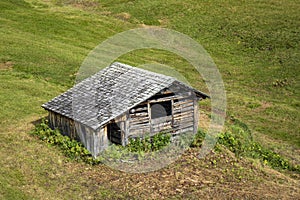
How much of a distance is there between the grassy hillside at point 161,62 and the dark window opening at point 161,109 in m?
2.75

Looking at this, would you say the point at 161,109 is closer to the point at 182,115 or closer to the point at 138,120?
the point at 182,115

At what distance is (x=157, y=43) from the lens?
46625 millimetres

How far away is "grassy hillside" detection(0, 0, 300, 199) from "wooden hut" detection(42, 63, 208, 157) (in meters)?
1.69

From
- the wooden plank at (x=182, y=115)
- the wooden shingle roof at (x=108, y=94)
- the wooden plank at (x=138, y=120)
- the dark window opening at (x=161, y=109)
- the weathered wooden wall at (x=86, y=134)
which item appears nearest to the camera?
the weathered wooden wall at (x=86, y=134)

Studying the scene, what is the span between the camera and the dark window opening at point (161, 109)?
2528 centimetres

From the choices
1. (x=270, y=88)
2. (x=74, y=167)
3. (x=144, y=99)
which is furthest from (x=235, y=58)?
(x=74, y=167)

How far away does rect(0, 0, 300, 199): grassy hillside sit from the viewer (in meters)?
21.3

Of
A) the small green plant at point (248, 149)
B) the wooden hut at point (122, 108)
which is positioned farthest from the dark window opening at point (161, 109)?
the small green plant at point (248, 149)

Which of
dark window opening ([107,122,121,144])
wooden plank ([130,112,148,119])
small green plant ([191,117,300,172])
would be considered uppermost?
wooden plank ([130,112,148,119])

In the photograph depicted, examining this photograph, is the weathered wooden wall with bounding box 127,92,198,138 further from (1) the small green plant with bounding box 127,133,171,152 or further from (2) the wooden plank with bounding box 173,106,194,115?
(1) the small green plant with bounding box 127,133,171,152

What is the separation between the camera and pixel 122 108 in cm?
2298

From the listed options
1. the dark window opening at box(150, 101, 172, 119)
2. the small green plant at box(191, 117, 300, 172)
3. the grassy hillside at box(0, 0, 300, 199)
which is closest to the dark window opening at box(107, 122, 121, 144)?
the grassy hillside at box(0, 0, 300, 199)

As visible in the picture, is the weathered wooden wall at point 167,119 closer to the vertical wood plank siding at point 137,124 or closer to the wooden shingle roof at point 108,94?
the vertical wood plank siding at point 137,124

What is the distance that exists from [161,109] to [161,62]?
16.9 m
